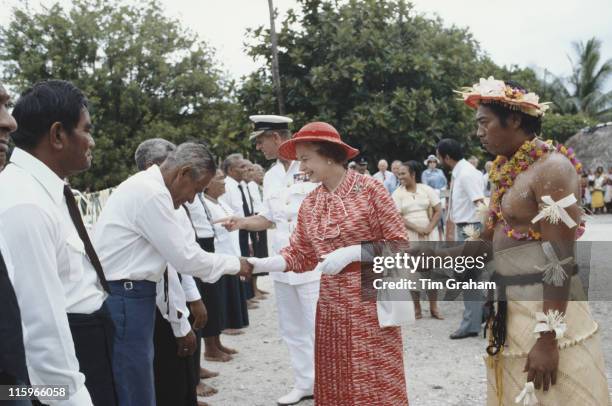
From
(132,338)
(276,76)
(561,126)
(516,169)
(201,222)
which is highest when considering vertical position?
(276,76)

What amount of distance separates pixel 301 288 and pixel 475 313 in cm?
244

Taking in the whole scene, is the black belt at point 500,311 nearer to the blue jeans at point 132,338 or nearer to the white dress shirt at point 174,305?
the blue jeans at point 132,338

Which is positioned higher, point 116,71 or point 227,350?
point 116,71

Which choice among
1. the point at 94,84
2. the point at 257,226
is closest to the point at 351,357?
the point at 257,226

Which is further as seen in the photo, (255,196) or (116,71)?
(116,71)

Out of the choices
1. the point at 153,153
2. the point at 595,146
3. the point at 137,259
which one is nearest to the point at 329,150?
the point at 137,259

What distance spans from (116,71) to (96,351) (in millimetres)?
21407

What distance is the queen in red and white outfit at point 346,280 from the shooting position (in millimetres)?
3385

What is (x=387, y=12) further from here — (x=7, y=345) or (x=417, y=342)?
(x=7, y=345)

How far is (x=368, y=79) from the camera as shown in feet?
49.5

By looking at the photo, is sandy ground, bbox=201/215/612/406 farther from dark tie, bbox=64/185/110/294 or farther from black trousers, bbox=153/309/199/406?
dark tie, bbox=64/185/110/294

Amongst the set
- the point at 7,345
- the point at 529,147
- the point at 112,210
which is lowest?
the point at 7,345

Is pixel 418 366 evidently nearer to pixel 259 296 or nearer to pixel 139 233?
pixel 139 233

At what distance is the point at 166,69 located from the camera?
22.9 metres
